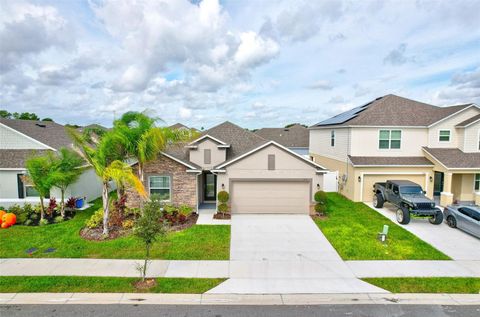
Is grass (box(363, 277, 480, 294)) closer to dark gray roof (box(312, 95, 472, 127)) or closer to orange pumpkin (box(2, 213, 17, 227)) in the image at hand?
dark gray roof (box(312, 95, 472, 127))

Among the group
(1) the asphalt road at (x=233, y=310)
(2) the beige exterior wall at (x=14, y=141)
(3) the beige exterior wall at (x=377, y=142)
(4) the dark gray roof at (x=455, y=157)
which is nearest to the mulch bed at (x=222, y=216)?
(1) the asphalt road at (x=233, y=310)

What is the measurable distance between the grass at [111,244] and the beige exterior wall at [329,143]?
11460 millimetres

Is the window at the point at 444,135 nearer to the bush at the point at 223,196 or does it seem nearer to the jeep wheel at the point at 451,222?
the jeep wheel at the point at 451,222

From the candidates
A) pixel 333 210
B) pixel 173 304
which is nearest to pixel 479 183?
pixel 333 210

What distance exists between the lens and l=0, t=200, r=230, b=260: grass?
1082 cm

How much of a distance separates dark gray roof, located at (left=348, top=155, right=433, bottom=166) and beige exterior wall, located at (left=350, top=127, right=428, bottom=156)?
0.26 metres

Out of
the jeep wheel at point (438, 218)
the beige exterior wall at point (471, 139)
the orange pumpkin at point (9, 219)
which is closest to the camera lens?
the orange pumpkin at point (9, 219)

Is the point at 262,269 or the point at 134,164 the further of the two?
the point at 134,164

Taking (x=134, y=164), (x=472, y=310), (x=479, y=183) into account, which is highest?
(x=134, y=164)

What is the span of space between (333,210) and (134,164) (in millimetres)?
11769

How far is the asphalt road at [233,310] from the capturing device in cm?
733

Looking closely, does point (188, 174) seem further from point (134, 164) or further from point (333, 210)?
point (333, 210)

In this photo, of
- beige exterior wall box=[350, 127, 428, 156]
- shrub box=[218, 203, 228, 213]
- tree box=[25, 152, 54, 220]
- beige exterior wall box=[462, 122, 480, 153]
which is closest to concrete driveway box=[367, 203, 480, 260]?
beige exterior wall box=[350, 127, 428, 156]

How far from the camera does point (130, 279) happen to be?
354 inches
